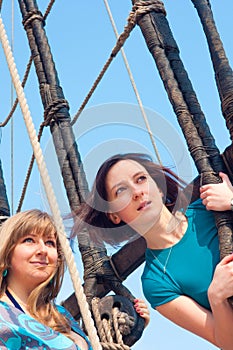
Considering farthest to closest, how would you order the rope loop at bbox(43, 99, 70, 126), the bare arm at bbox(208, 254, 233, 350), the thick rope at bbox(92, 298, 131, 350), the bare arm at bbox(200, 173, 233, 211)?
the rope loop at bbox(43, 99, 70, 126) → the thick rope at bbox(92, 298, 131, 350) → the bare arm at bbox(200, 173, 233, 211) → the bare arm at bbox(208, 254, 233, 350)

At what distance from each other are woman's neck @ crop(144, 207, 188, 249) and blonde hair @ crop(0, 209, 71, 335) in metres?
0.30

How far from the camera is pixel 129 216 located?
6.94 ft

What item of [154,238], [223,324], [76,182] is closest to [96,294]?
[76,182]

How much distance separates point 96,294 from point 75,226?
61cm

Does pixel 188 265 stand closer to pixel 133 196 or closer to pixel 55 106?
pixel 133 196

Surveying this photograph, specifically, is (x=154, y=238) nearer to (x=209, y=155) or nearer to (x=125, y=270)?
(x=209, y=155)

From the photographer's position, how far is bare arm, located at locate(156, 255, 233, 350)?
6.27ft

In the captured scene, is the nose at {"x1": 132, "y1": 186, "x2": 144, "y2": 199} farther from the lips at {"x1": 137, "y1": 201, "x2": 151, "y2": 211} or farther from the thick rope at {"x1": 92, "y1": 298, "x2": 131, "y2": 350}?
the thick rope at {"x1": 92, "y1": 298, "x2": 131, "y2": 350}

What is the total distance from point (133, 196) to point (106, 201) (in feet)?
0.39

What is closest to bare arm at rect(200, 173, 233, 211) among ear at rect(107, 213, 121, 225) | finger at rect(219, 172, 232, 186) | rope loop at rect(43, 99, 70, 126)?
finger at rect(219, 172, 232, 186)

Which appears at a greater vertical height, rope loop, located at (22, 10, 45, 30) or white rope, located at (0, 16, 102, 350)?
rope loop, located at (22, 10, 45, 30)

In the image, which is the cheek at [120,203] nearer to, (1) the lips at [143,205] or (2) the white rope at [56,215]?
(1) the lips at [143,205]

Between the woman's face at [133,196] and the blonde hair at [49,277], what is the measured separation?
0.70 ft

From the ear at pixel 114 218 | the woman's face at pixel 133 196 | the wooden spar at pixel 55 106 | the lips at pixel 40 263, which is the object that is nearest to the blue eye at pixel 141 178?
the woman's face at pixel 133 196
